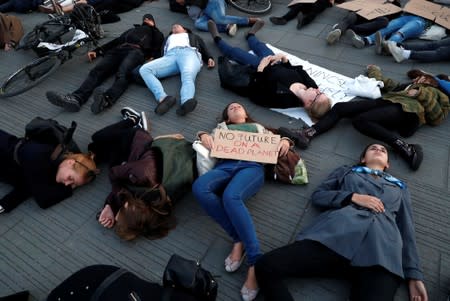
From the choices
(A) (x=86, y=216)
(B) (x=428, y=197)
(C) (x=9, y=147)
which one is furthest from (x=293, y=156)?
(C) (x=9, y=147)

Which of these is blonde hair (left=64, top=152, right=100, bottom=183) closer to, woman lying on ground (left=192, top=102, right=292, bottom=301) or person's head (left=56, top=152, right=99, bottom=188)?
person's head (left=56, top=152, right=99, bottom=188)

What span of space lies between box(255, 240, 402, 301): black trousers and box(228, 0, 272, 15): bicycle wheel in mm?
4263

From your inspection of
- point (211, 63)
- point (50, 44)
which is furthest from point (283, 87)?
point (50, 44)

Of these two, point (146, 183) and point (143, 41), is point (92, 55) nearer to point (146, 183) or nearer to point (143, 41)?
point (143, 41)

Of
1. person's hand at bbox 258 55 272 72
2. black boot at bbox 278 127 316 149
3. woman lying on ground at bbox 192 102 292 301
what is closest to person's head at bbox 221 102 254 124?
woman lying on ground at bbox 192 102 292 301

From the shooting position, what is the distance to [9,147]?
2.90m

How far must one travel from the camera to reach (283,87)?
3414 mm

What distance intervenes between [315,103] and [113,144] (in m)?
1.93

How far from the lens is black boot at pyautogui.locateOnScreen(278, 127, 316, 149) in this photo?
2.96 meters

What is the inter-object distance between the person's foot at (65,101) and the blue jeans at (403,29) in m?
3.69

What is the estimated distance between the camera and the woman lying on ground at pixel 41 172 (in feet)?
8.84

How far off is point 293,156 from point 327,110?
2.76 feet

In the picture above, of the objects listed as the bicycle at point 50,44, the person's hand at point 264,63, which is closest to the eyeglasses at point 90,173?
the bicycle at point 50,44

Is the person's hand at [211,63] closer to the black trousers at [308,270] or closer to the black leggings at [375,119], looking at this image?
the black leggings at [375,119]
